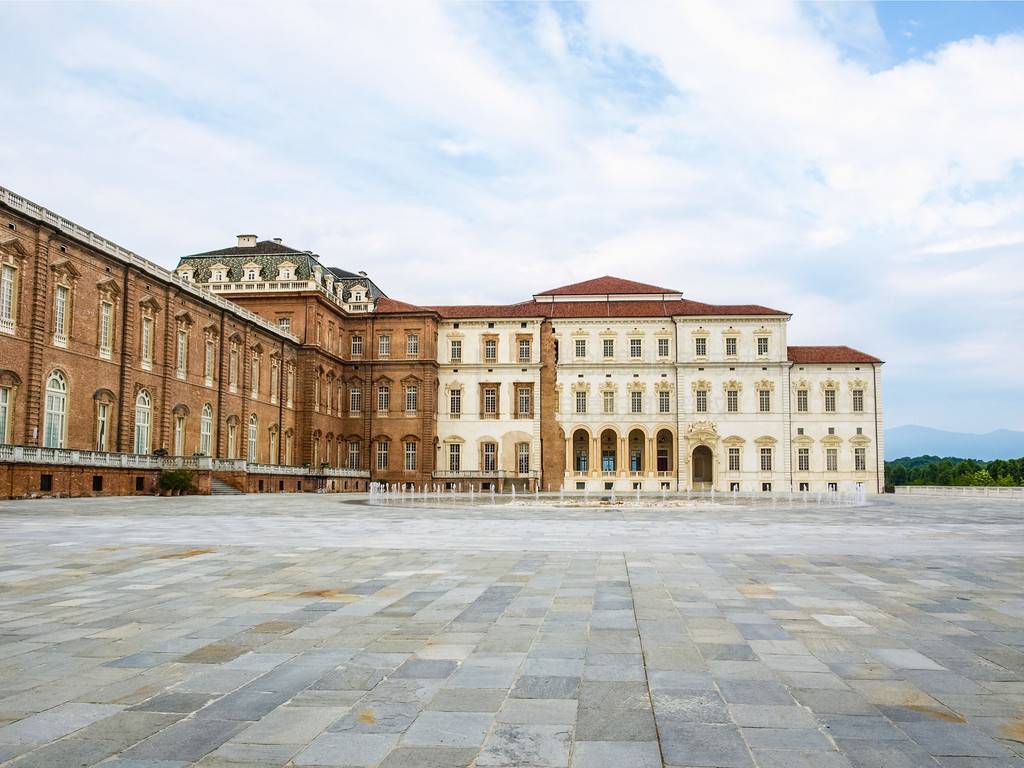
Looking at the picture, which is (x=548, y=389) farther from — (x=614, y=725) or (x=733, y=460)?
(x=614, y=725)

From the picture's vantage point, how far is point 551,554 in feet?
41.1

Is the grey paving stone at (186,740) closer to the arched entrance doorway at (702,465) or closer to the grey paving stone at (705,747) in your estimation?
the grey paving stone at (705,747)

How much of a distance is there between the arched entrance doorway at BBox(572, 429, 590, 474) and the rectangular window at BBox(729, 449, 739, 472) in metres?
11.1

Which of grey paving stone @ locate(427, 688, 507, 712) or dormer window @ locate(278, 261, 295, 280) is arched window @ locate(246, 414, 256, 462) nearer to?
dormer window @ locate(278, 261, 295, 280)

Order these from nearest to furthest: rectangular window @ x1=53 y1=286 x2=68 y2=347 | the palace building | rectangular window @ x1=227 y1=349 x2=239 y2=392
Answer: rectangular window @ x1=53 y1=286 x2=68 y2=347 → rectangular window @ x1=227 y1=349 x2=239 y2=392 → the palace building

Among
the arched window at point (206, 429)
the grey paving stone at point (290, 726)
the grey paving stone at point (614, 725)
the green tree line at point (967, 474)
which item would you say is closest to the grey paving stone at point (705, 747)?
the grey paving stone at point (614, 725)

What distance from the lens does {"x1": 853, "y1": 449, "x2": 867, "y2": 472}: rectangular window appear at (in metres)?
62.0

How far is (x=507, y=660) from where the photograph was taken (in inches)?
223

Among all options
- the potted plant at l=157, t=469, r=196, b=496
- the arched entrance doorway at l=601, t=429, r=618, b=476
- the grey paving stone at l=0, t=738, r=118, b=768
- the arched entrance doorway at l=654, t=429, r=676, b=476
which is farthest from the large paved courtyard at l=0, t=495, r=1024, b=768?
the arched entrance doorway at l=654, t=429, r=676, b=476

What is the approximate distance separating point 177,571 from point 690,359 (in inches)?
2198

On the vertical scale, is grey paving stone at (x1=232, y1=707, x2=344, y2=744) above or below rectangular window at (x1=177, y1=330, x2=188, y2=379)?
below

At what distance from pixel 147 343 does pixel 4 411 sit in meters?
9.94

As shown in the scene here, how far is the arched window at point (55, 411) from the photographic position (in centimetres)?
3306

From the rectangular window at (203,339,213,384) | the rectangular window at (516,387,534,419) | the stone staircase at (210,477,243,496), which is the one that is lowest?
the stone staircase at (210,477,243,496)
